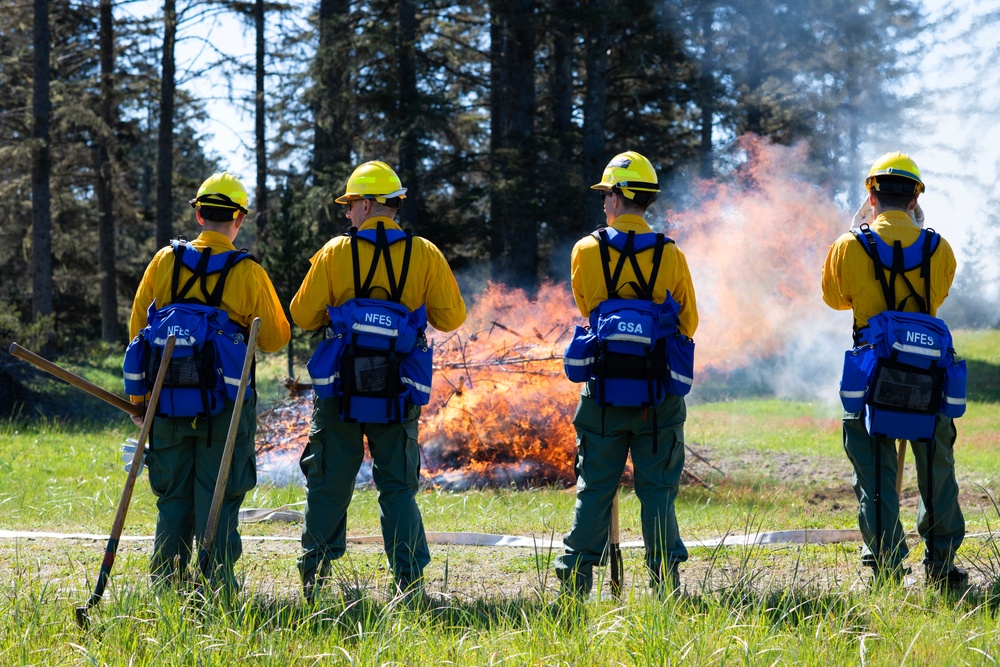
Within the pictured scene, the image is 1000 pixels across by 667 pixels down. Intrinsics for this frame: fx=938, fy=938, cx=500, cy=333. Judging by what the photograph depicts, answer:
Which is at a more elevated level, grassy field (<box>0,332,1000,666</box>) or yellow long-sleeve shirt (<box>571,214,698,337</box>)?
yellow long-sleeve shirt (<box>571,214,698,337</box>)

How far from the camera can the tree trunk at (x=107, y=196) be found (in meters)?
26.4

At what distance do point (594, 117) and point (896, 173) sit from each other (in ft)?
61.6

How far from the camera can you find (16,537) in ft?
21.2

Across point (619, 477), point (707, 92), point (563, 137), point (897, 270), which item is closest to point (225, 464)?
point (619, 477)

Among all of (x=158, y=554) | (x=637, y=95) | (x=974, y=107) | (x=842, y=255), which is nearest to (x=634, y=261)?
(x=842, y=255)

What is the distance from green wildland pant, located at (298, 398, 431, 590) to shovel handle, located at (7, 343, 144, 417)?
90 cm

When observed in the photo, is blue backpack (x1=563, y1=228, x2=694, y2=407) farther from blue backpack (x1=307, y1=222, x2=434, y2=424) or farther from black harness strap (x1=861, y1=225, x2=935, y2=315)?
black harness strap (x1=861, y1=225, x2=935, y2=315)

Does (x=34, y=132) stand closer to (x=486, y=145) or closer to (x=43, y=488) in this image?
(x=43, y=488)

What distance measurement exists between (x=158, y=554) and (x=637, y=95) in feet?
74.6

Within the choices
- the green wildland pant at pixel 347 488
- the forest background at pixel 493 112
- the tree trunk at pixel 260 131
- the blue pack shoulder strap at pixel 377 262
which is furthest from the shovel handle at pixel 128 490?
the tree trunk at pixel 260 131

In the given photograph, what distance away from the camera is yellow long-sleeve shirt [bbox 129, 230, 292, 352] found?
4.71 metres

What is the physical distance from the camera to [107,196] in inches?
1097

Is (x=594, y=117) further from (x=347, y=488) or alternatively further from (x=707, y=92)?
(x=347, y=488)

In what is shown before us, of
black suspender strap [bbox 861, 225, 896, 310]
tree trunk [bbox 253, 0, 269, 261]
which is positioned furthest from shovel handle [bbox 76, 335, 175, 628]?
tree trunk [bbox 253, 0, 269, 261]
